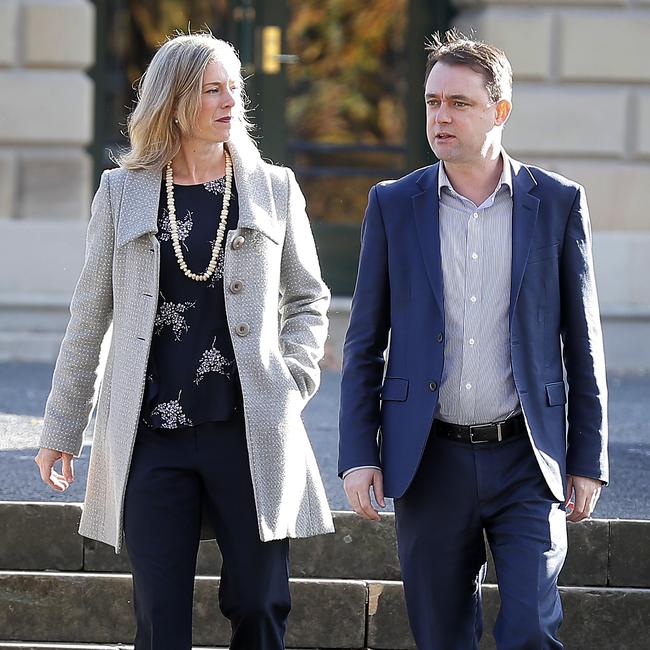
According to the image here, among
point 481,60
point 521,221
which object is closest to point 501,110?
point 481,60

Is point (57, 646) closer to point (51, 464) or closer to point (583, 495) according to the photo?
point (51, 464)

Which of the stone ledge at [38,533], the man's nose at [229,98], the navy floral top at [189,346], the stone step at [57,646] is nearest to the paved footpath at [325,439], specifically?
the stone ledge at [38,533]

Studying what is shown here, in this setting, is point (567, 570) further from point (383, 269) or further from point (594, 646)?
point (383, 269)

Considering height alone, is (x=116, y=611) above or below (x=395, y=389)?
below

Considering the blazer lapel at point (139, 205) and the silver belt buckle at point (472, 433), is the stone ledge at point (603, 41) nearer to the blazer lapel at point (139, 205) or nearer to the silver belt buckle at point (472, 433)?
the blazer lapel at point (139, 205)

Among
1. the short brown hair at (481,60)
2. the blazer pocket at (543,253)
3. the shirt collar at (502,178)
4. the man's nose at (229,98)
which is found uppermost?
the short brown hair at (481,60)

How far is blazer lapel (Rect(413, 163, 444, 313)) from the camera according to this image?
364 centimetres

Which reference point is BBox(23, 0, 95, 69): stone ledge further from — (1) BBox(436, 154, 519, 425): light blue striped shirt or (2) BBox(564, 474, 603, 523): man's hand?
(2) BBox(564, 474, 603, 523): man's hand

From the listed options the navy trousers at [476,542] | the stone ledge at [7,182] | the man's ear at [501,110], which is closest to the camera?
the navy trousers at [476,542]

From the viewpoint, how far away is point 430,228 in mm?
3686

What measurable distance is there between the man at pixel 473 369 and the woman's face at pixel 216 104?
1.55 ft

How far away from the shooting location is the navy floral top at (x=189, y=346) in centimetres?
368

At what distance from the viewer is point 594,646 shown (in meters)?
4.90

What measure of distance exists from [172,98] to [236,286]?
52 centimetres
